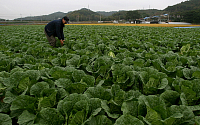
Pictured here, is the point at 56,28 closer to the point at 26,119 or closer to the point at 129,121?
the point at 26,119

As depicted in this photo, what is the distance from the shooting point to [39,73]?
205 cm

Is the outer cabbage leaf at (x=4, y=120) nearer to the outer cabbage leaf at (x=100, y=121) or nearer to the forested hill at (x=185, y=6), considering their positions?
the outer cabbage leaf at (x=100, y=121)

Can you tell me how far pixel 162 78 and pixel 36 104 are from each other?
190 cm

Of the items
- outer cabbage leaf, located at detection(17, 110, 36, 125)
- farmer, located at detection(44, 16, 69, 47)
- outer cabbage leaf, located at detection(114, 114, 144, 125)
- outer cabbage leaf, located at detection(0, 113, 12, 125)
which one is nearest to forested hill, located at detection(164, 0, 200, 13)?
farmer, located at detection(44, 16, 69, 47)

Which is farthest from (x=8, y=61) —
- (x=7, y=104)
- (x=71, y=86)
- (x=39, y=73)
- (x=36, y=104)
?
(x=71, y=86)

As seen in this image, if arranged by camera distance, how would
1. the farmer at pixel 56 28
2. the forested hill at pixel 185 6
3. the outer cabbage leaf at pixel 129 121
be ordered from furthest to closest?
the forested hill at pixel 185 6, the farmer at pixel 56 28, the outer cabbage leaf at pixel 129 121

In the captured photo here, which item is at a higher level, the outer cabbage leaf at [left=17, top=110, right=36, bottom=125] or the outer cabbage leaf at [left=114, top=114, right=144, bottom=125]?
the outer cabbage leaf at [left=114, top=114, right=144, bottom=125]

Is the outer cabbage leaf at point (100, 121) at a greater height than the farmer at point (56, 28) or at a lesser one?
lesser

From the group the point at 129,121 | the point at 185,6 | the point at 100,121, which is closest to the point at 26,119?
the point at 100,121

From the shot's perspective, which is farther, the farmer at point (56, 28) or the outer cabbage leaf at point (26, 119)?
the farmer at point (56, 28)

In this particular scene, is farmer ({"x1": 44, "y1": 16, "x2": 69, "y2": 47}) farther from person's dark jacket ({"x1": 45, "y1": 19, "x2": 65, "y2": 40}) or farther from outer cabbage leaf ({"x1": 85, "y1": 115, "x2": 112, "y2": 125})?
outer cabbage leaf ({"x1": 85, "y1": 115, "x2": 112, "y2": 125})

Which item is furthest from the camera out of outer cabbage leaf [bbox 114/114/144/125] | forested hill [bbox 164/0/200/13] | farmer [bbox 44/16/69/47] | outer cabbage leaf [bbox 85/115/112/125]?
forested hill [bbox 164/0/200/13]

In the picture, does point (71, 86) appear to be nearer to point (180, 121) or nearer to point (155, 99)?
point (155, 99)

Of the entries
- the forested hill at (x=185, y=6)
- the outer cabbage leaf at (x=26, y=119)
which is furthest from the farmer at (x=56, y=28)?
the forested hill at (x=185, y=6)
